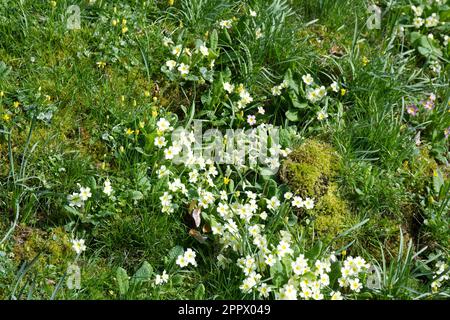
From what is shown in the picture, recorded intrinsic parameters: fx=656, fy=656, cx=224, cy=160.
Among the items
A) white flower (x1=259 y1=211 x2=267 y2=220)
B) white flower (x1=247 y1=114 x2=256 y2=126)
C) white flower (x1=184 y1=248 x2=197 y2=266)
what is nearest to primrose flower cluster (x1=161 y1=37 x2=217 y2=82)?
white flower (x1=247 y1=114 x2=256 y2=126)

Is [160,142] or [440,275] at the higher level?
[160,142]

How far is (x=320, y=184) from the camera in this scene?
3992 millimetres

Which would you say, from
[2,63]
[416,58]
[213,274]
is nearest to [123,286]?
[213,274]

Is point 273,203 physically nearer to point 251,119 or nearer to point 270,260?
point 270,260

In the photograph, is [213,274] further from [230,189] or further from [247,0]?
[247,0]

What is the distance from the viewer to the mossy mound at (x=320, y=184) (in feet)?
12.7

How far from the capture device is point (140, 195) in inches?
145

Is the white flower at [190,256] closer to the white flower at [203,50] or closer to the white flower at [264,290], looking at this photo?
the white flower at [264,290]

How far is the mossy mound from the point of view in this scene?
388cm

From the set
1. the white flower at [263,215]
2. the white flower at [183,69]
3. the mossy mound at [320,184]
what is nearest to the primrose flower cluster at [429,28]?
the mossy mound at [320,184]

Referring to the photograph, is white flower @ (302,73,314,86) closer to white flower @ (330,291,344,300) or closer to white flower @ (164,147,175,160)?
white flower @ (164,147,175,160)

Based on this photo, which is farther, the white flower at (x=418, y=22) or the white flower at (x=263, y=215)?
the white flower at (x=418, y=22)

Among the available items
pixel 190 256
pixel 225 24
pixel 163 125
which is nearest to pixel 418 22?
pixel 225 24

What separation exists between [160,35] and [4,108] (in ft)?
3.63
